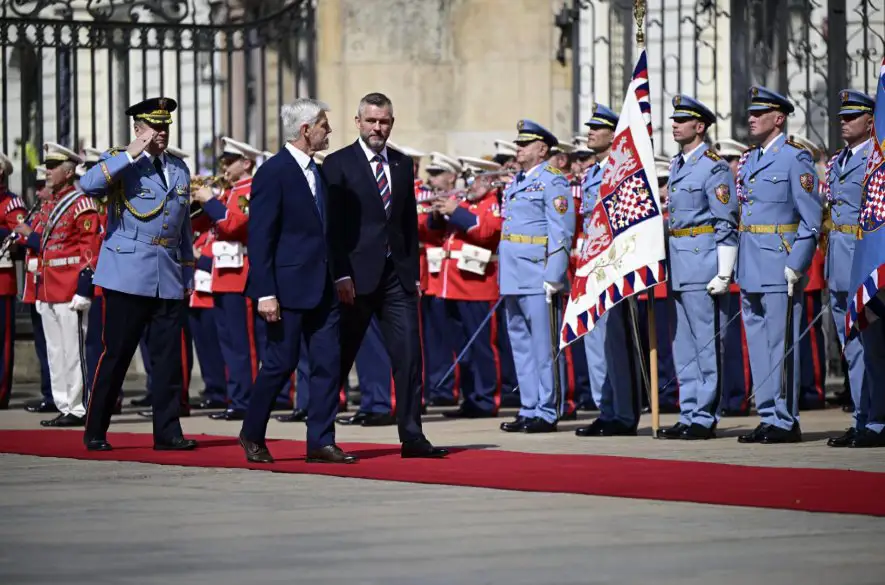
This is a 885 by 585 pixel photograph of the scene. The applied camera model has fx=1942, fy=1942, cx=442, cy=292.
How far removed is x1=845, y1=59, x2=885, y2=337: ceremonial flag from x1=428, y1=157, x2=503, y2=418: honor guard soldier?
3781 mm

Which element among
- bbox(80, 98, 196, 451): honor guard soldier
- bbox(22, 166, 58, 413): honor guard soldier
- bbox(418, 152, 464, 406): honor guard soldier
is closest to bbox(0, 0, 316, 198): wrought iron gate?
bbox(22, 166, 58, 413): honor guard soldier

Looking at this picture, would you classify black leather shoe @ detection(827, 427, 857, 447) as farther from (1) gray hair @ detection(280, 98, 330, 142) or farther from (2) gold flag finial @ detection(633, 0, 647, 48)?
(1) gray hair @ detection(280, 98, 330, 142)

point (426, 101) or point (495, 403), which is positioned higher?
point (426, 101)

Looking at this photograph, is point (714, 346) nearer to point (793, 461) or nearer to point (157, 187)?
point (793, 461)

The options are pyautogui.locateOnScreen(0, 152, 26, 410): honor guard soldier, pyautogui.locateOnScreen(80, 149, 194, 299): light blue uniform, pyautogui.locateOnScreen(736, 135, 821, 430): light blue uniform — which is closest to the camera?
pyautogui.locateOnScreen(80, 149, 194, 299): light blue uniform

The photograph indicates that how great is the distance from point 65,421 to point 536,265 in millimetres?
3284

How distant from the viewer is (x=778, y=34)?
51.7 feet

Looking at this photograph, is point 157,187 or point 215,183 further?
point 215,183

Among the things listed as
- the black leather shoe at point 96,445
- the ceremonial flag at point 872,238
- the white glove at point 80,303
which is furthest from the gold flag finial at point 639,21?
the white glove at point 80,303

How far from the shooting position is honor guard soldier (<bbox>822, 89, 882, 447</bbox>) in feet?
34.5

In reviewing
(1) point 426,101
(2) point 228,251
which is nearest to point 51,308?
(2) point 228,251

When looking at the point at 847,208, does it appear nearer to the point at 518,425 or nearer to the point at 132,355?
the point at 518,425

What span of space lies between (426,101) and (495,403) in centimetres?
402

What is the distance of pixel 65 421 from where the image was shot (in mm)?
12570
